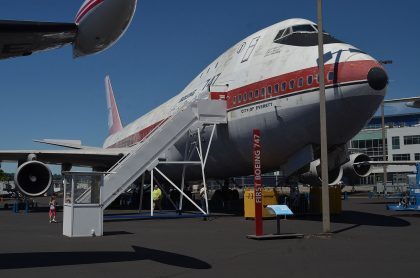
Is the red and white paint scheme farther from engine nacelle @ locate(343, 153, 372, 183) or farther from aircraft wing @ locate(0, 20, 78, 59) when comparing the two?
aircraft wing @ locate(0, 20, 78, 59)

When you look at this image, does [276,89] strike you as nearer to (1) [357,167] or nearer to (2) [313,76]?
(2) [313,76]

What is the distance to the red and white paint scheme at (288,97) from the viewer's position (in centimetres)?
1341

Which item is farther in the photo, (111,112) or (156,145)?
(111,112)

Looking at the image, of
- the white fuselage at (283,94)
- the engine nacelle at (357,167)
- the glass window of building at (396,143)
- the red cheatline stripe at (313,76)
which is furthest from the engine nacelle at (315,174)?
the glass window of building at (396,143)

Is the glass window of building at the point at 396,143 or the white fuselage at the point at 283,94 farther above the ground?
the glass window of building at the point at 396,143

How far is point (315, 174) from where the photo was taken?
15.9 meters

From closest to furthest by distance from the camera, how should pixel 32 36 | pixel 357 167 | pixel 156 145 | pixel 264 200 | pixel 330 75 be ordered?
pixel 32 36
pixel 330 75
pixel 264 200
pixel 156 145
pixel 357 167

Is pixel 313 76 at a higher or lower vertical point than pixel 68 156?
higher

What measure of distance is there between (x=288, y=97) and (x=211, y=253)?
6644 mm

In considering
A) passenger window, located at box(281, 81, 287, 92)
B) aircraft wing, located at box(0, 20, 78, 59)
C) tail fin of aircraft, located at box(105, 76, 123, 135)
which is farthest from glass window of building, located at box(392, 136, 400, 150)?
aircraft wing, located at box(0, 20, 78, 59)

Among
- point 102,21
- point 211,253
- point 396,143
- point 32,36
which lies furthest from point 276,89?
point 396,143

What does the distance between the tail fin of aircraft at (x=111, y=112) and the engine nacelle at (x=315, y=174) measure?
2733 cm

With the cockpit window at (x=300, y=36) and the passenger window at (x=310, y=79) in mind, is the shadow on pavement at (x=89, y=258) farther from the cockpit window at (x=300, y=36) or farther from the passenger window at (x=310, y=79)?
the cockpit window at (x=300, y=36)

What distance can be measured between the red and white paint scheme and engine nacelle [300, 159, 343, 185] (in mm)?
34
